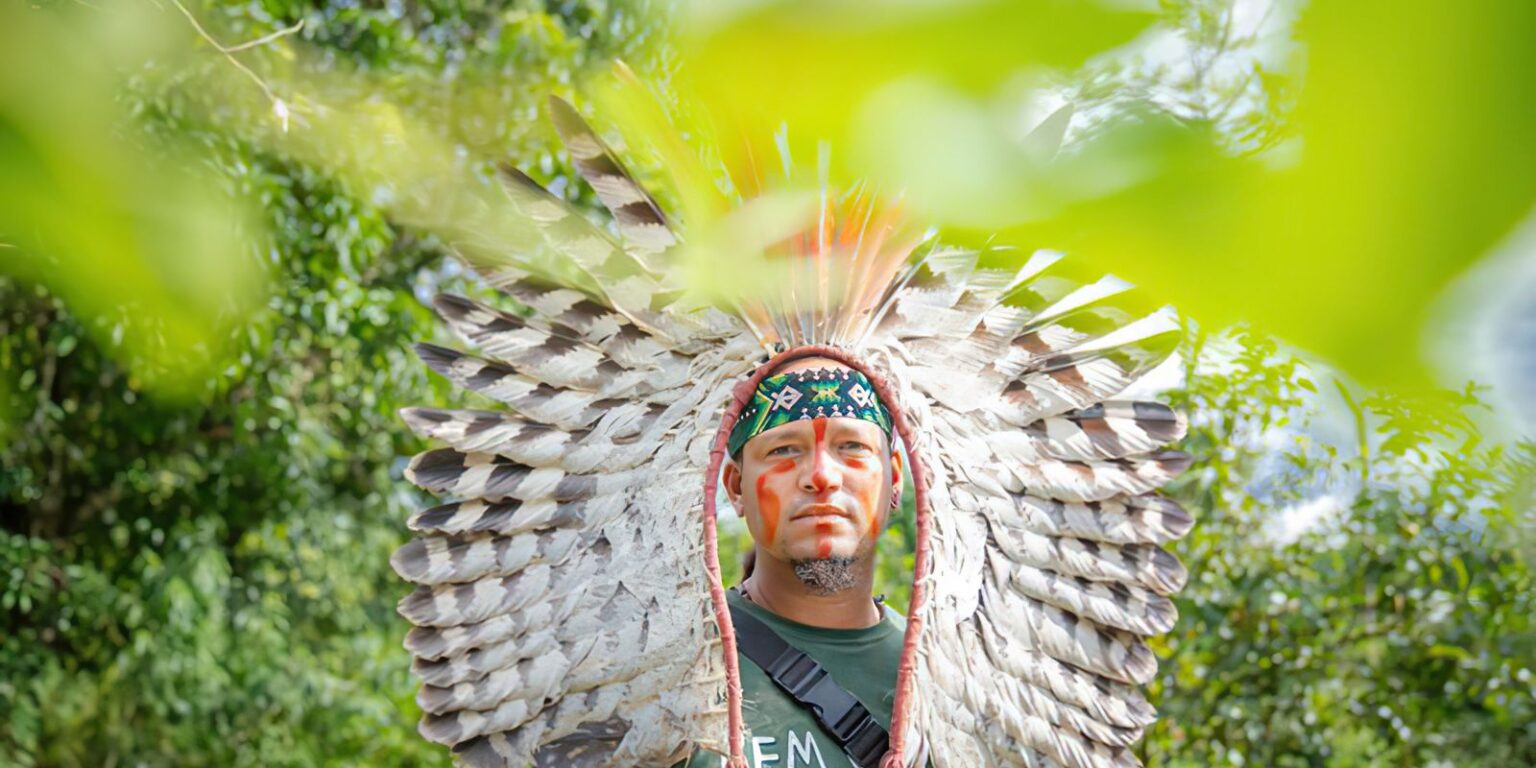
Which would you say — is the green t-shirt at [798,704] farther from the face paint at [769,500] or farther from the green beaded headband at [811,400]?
the green beaded headband at [811,400]

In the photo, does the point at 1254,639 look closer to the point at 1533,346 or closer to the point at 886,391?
the point at 886,391

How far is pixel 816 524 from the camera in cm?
150

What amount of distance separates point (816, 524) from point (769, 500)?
67 mm

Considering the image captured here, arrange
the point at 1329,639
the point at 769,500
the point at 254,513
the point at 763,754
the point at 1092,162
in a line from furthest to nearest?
the point at 254,513 → the point at 1329,639 → the point at 769,500 → the point at 763,754 → the point at 1092,162

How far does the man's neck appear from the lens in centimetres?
157

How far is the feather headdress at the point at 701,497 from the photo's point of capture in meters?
1.48

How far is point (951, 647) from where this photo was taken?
4.93 ft

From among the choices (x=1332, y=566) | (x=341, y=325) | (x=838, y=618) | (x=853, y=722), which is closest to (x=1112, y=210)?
(x=853, y=722)

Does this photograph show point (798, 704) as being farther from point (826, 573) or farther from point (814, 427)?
point (814, 427)

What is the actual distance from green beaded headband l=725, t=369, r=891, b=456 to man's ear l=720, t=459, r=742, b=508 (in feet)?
0.22

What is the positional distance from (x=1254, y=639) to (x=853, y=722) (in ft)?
5.61

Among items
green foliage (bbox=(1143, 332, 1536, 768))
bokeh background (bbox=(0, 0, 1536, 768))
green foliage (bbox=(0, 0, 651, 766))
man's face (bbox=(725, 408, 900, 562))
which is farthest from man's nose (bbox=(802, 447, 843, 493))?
green foliage (bbox=(0, 0, 651, 766))

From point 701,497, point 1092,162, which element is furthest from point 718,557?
point 1092,162

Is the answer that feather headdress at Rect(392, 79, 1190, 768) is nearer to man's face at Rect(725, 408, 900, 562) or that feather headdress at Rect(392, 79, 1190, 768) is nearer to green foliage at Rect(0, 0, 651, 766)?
man's face at Rect(725, 408, 900, 562)
